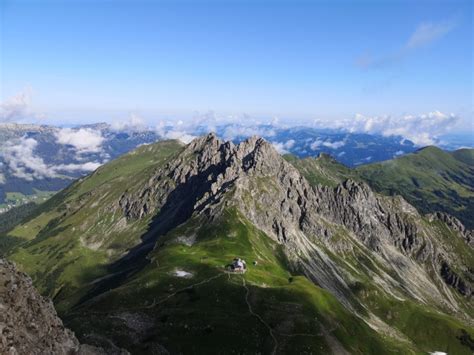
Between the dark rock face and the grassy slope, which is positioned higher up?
the dark rock face

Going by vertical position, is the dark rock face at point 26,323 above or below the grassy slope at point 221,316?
above

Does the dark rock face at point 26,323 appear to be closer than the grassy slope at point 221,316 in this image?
Yes

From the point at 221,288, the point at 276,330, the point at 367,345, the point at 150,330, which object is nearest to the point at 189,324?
the point at 150,330

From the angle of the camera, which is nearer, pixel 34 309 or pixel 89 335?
pixel 34 309

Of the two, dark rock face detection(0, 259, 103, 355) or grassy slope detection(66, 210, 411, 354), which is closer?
dark rock face detection(0, 259, 103, 355)

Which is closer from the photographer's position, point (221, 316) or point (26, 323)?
point (26, 323)

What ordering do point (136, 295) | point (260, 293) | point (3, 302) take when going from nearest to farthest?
point (3, 302) < point (136, 295) < point (260, 293)

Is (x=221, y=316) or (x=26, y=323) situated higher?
(x=26, y=323)

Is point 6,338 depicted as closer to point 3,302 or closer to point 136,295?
point 3,302
